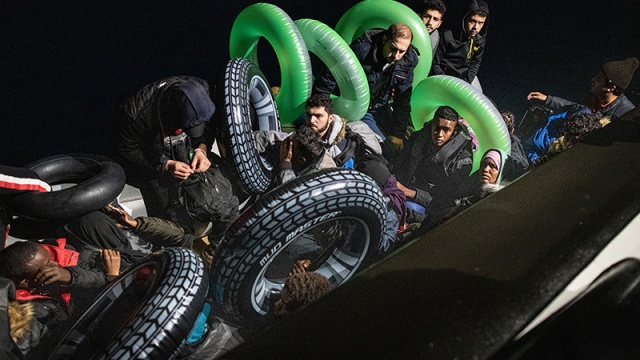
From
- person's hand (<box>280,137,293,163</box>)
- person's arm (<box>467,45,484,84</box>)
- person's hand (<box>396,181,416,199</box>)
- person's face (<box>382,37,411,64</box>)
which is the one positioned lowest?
person's hand (<box>396,181,416,199</box>)

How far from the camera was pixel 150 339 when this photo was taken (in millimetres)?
1391

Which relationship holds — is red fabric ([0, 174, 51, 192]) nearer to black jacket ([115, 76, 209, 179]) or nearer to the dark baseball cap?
black jacket ([115, 76, 209, 179])

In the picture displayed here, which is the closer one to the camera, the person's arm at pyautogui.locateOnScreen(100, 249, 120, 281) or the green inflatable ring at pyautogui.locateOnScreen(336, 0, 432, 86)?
the person's arm at pyautogui.locateOnScreen(100, 249, 120, 281)

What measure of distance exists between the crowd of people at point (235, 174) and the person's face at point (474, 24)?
2.21ft

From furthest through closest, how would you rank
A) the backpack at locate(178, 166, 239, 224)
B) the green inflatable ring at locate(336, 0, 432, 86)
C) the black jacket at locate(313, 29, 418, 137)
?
the green inflatable ring at locate(336, 0, 432, 86) < the black jacket at locate(313, 29, 418, 137) < the backpack at locate(178, 166, 239, 224)

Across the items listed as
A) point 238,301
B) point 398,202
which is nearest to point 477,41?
point 398,202

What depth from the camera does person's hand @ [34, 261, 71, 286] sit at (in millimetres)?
1794

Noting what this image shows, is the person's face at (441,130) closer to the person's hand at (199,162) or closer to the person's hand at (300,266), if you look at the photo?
the person's hand at (300,266)

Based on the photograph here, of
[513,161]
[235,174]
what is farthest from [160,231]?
[513,161]

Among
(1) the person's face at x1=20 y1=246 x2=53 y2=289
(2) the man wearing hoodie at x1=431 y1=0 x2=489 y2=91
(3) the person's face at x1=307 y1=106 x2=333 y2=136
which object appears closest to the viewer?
(1) the person's face at x1=20 y1=246 x2=53 y2=289

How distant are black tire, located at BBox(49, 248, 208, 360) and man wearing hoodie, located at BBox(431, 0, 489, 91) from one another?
120 inches

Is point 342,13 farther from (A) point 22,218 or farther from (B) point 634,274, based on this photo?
(B) point 634,274

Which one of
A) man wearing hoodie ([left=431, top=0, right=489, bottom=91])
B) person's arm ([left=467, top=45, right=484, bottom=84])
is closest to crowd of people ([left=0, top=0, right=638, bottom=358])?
man wearing hoodie ([left=431, top=0, right=489, bottom=91])

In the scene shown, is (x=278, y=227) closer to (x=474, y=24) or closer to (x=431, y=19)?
(x=431, y=19)
